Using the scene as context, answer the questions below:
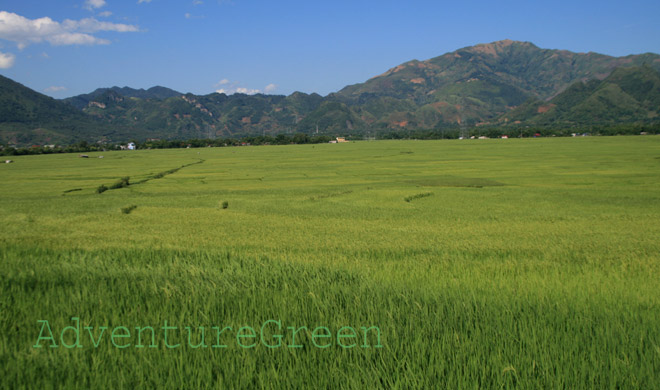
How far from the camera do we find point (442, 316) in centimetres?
412

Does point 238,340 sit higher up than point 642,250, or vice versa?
point 238,340

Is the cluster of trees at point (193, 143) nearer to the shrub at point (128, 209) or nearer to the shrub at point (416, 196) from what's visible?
the shrub at point (128, 209)

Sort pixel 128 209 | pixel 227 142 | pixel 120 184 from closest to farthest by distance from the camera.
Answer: pixel 128 209, pixel 120 184, pixel 227 142

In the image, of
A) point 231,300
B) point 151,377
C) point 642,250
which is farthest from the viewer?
point 642,250

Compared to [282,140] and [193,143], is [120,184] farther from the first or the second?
[282,140]

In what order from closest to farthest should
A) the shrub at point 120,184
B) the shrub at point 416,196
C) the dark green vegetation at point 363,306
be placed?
the dark green vegetation at point 363,306
the shrub at point 416,196
the shrub at point 120,184

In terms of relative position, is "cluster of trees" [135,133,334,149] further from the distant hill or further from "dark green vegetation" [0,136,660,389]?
"dark green vegetation" [0,136,660,389]

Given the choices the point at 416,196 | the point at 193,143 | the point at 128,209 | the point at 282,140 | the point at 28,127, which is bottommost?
the point at 416,196

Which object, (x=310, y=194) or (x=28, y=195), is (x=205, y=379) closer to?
(x=310, y=194)

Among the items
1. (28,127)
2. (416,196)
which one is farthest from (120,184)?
(28,127)

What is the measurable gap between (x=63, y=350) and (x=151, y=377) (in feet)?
3.15

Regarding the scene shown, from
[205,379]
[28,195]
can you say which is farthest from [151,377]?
[28,195]

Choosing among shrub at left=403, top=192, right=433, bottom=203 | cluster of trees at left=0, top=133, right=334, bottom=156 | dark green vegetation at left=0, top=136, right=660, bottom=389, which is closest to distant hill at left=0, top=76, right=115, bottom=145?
cluster of trees at left=0, top=133, right=334, bottom=156

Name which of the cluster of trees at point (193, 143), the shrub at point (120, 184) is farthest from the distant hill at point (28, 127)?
the shrub at point (120, 184)
